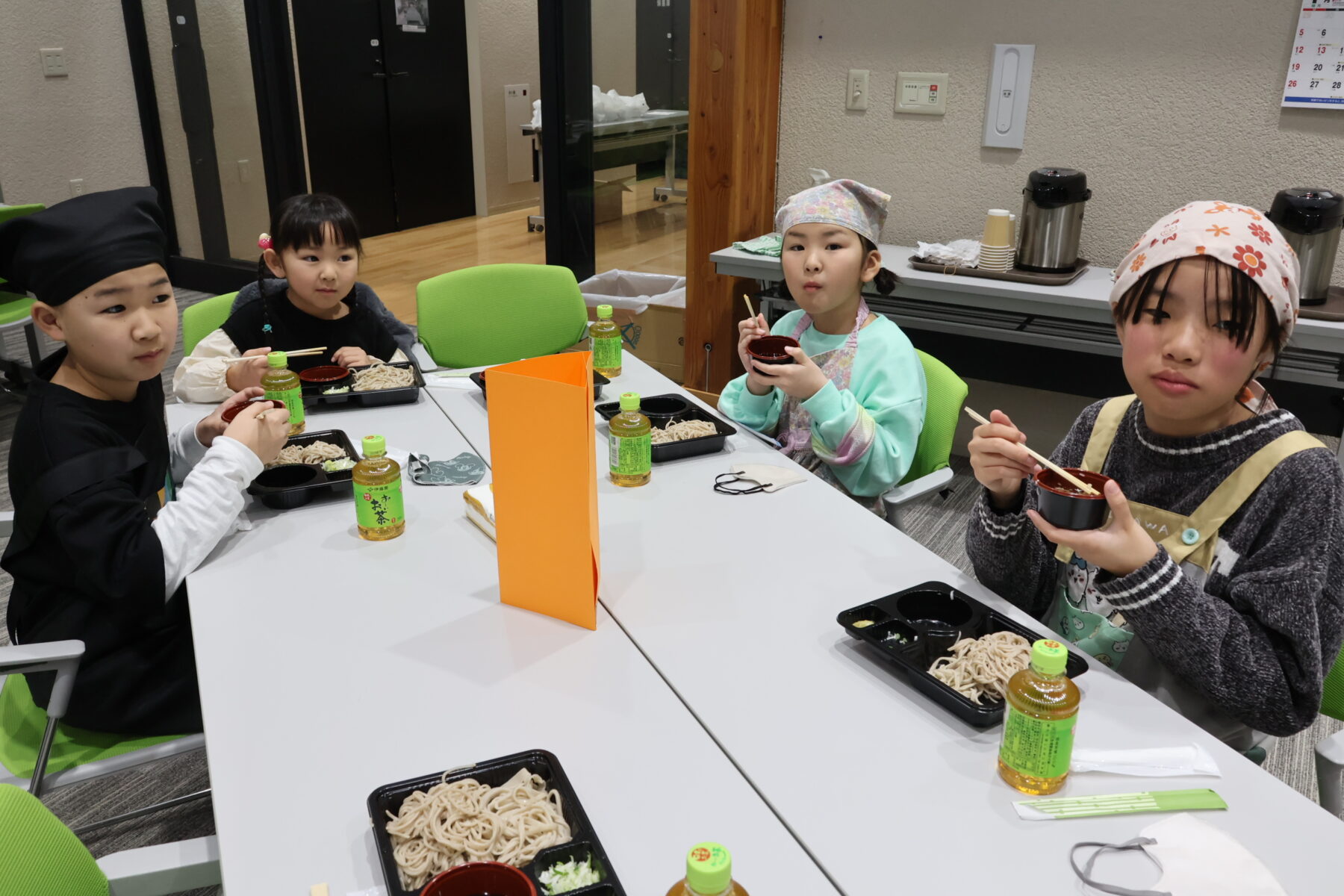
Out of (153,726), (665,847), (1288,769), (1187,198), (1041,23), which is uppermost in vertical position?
(1041,23)

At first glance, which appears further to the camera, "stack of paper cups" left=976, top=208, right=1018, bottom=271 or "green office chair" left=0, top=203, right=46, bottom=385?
"green office chair" left=0, top=203, right=46, bottom=385

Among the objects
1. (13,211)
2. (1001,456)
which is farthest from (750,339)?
(13,211)

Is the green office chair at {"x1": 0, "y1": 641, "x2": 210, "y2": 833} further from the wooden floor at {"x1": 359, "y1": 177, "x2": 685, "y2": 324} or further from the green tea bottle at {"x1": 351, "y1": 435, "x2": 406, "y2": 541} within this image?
the wooden floor at {"x1": 359, "y1": 177, "x2": 685, "y2": 324}

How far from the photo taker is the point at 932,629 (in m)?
1.21

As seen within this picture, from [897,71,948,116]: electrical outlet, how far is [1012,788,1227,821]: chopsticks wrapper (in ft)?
9.15

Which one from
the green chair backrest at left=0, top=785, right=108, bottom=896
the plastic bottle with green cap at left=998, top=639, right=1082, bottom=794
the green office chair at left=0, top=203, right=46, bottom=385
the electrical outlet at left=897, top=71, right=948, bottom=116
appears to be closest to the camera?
the green chair backrest at left=0, top=785, right=108, bottom=896

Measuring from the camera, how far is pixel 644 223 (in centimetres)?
448

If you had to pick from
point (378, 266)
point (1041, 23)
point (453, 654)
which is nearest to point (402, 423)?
point (453, 654)

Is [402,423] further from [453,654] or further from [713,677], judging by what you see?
[713,677]

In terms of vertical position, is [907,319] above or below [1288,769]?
above

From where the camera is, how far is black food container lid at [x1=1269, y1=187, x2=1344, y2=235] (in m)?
2.47

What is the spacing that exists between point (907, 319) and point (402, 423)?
1.78 m

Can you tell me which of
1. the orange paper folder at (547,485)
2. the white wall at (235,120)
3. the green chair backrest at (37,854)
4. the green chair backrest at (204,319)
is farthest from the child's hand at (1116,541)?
the white wall at (235,120)

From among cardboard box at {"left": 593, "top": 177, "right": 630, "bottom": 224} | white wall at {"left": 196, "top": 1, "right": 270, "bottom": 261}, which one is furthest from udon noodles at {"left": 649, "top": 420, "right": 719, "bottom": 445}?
white wall at {"left": 196, "top": 1, "right": 270, "bottom": 261}
